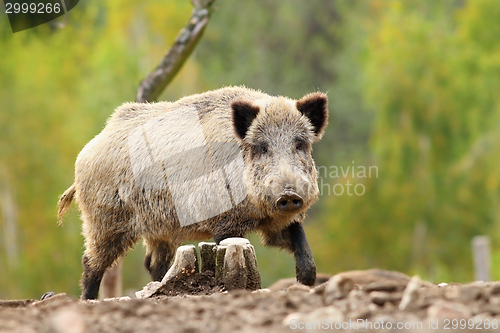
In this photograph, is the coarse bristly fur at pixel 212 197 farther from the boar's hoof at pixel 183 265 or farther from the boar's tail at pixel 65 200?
the boar's hoof at pixel 183 265

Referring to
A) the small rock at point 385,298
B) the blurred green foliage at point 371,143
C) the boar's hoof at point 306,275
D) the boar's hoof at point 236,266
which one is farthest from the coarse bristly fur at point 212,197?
the blurred green foliage at point 371,143

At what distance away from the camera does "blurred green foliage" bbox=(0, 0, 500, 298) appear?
19891 millimetres

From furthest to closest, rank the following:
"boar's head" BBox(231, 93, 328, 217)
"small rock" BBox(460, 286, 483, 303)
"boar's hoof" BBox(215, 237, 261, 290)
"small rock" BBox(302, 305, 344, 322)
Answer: "boar's head" BBox(231, 93, 328, 217), "boar's hoof" BBox(215, 237, 261, 290), "small rock" BBox(460, 286, 483, 303), "small rock" BBox(302, 305, 344, 322)

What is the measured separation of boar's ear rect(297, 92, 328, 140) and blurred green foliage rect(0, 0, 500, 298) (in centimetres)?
1276

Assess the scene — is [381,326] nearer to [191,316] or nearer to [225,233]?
[191,316]

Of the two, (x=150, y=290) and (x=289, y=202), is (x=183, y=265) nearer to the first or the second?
(x=150, y=290)

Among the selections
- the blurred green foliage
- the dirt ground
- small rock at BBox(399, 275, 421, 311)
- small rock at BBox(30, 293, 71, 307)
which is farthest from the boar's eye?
the blurred green foliage

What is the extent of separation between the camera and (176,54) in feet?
28.0

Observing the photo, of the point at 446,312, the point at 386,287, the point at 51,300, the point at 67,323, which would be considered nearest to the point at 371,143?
the point at 51,300

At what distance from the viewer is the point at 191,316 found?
113 inches

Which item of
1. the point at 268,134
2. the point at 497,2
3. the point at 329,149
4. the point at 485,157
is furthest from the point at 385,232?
the point at 268,134

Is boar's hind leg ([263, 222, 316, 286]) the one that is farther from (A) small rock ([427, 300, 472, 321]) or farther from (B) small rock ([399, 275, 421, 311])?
(A) small rock ([427, 300, 472, 321])

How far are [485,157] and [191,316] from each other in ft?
66.7

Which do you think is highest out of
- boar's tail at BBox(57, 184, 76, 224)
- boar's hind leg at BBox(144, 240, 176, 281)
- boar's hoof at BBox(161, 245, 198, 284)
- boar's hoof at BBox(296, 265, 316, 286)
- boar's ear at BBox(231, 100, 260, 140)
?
boar's ear at BBox(231, 100, 260, 140)
